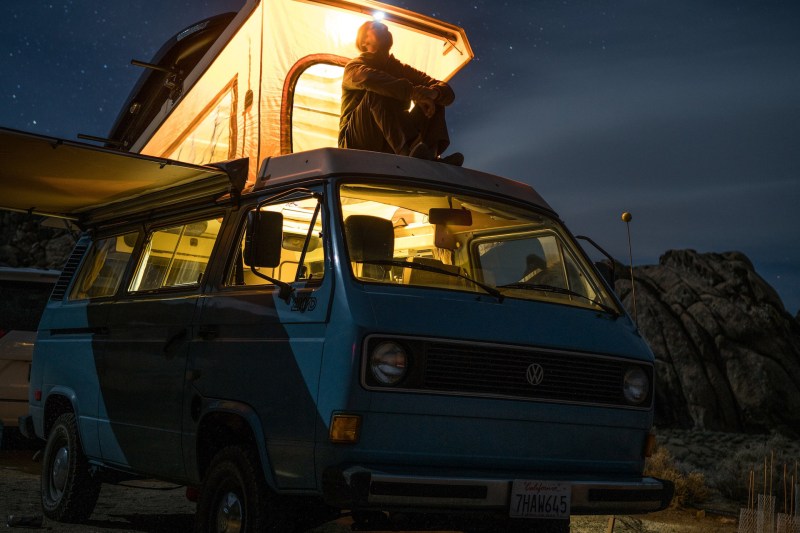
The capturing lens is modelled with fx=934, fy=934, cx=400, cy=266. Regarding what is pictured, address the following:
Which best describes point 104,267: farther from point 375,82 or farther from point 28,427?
point 375,82

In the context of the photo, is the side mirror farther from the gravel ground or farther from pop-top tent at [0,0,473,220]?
the gravel ground

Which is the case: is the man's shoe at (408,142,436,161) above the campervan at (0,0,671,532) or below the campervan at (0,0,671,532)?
above

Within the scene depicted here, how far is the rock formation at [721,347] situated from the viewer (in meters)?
33.0

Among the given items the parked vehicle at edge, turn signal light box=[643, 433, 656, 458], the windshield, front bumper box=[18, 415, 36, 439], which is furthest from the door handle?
the parked vehicle at edge

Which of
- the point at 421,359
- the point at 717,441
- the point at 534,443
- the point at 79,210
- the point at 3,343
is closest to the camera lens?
the point at 421,359

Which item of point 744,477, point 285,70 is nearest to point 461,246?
point 285,70

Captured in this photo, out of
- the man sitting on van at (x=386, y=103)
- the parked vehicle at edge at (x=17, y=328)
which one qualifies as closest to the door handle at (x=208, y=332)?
the man sitting on van at (x=386, y=103)

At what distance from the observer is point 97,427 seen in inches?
271

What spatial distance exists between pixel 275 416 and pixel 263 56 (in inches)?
130

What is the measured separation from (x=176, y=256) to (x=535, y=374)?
9.46ft

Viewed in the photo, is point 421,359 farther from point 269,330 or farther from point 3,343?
point 3,343

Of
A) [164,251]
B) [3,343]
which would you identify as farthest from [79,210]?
[3,343]

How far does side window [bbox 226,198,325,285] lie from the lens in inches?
203

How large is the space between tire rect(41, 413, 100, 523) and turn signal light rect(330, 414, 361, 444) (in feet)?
11.5
